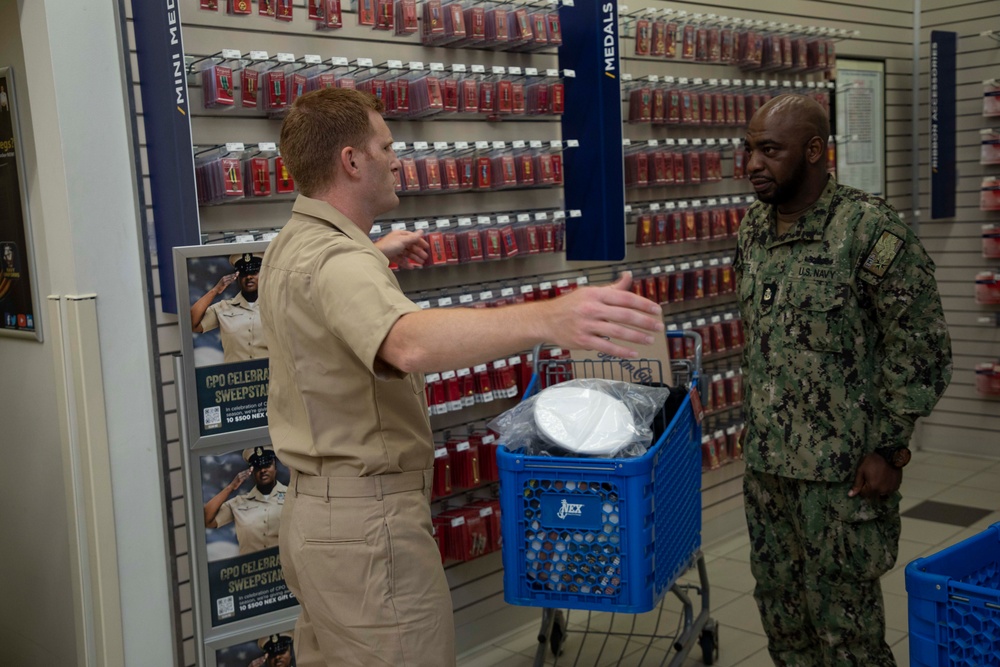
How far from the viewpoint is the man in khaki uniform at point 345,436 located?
204 cm

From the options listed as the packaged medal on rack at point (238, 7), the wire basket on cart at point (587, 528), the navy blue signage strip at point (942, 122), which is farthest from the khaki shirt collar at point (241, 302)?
the navy blue signage strip at point (942, 122)

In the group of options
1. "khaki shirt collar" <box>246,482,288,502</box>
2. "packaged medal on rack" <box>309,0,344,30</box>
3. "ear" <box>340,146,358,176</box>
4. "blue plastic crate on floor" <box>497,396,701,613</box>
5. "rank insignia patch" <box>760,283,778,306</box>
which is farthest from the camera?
"packaged medal on rack" <box>309,0,344,30</box>

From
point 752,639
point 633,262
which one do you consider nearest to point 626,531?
point 752,639

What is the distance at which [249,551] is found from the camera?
3.13 m

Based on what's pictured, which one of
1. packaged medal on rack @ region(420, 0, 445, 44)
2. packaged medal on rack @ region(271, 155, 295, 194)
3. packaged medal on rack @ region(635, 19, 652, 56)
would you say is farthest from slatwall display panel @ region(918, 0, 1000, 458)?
packaged medal on rack @ region(271, 155, 295, 194)

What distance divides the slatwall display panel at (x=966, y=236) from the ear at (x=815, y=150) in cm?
450

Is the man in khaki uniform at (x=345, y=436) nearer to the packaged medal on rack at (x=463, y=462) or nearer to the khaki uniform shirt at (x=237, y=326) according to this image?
the khaki uniform shirt at (x=237, y=326)

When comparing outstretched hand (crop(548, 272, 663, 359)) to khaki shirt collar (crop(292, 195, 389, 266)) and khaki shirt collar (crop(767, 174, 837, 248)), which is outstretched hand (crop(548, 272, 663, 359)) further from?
khaki shirt collar (crop(767, 174, 837, 248))

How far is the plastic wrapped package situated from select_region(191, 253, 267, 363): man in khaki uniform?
2.69ft

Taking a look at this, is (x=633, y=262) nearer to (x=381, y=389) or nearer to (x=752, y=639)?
(x=752, y=639)

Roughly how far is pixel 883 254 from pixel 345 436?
1665 mm

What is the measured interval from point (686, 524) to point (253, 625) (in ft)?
4.70

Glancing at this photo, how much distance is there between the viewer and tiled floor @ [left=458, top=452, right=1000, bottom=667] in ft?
13.0

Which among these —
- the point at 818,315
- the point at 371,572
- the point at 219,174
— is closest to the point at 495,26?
the point at 219,174
